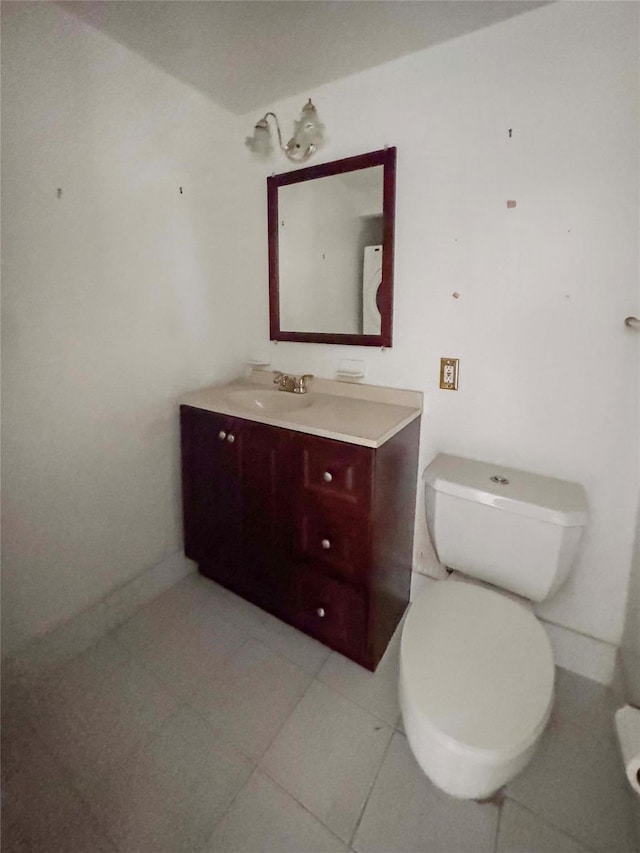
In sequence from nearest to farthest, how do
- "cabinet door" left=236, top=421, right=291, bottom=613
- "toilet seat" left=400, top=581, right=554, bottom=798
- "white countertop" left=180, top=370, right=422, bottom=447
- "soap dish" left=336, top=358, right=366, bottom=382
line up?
"toilet seat" left=400, top=581, right=554, bottom=798 → "white countertop" left=180, top=370, right=422, bottom=447 → "cabinet door" left=236, top=421, right=291, bottom=613 → "soap dish" left=336, top=358, right=366, bottom=382

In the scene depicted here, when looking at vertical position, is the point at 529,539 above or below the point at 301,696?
above

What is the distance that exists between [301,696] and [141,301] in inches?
59.5

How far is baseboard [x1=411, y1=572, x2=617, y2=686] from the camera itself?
4.14 feet

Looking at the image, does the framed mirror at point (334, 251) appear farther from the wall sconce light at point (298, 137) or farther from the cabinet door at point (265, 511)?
the cabinet door at point (265, 511)

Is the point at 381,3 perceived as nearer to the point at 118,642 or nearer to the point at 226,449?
the point at 226,449

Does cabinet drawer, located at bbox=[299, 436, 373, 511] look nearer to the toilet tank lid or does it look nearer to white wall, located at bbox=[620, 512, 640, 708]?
the toilet tank lid

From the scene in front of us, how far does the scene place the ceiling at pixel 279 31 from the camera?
1.09 metres

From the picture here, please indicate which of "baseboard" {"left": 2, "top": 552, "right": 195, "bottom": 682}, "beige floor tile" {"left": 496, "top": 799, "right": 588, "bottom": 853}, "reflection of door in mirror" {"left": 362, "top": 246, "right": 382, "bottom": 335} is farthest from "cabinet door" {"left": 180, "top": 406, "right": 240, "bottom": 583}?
"beige floor tile" {"left": 496, "top": 799, "right": 588, "bottom": 853}

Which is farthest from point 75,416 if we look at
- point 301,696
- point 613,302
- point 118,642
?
point 613,302

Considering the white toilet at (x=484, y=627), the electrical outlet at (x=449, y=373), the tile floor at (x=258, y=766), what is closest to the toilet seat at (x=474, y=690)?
the white toilet at (x=484, y=627)

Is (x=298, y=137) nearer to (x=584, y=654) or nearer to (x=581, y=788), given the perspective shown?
(x=584, y=654)

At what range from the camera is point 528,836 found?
35.5 inches

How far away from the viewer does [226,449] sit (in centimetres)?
143

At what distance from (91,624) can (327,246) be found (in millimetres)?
1743
